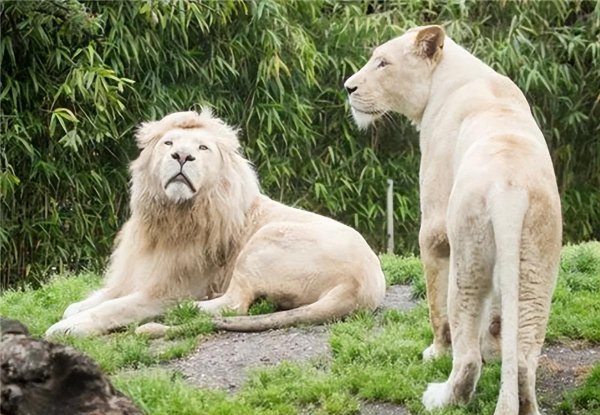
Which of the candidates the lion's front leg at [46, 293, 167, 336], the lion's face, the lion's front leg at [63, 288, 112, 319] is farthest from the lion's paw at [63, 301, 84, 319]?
the lion's face

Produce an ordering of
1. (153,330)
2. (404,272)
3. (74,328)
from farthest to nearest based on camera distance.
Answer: (404,272) → (74,328) → (153,330)

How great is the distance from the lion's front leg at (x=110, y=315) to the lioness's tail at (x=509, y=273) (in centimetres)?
243

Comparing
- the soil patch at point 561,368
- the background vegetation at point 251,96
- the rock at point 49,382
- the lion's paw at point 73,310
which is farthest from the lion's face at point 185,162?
the rock at point 49,382

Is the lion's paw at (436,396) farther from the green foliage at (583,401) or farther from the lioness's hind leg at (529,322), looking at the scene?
the green foliage at (583,401)

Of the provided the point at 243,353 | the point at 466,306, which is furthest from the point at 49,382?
the point at 243,353

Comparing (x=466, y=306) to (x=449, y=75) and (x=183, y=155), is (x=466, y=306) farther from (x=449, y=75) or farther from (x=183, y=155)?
(x=183, y=155)

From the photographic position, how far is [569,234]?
10719 millimetres

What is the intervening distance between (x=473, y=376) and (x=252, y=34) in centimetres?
515

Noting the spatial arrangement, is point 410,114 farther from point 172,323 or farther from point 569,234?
point 569,234

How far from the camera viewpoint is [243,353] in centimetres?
559

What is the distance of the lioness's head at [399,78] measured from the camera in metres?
5.66

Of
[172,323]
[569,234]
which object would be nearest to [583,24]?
[569,234]

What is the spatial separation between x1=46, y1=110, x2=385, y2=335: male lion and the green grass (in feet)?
0.44

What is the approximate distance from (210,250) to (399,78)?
1.50m
